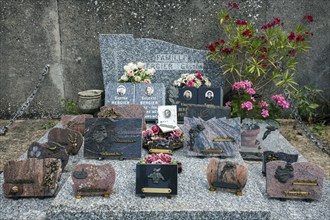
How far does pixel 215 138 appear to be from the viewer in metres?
4.71

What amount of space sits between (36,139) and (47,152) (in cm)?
226

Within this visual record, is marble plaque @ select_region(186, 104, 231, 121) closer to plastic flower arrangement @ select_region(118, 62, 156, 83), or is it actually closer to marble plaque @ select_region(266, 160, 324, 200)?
marble plaque @ select_region(266, 160, 324, 200)

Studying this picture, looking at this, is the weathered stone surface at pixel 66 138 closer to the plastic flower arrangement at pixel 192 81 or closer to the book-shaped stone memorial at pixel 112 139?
the book-shaped stone memorial at pixel 112 139

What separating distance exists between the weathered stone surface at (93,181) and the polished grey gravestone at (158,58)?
3324 millimetres

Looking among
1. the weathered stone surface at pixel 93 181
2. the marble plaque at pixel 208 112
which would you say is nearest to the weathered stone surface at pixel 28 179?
the weathered stone surface at pixel 93 181

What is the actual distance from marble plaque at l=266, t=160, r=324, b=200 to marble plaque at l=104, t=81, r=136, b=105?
306 centimetres

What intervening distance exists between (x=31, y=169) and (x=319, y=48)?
560cm

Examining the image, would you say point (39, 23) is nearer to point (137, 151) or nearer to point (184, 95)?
point (184, 95)

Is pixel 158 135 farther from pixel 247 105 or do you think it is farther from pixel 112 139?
pixel 247 105

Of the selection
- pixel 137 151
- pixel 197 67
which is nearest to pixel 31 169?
pixel 137 151

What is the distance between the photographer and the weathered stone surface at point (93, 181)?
3.63 metres

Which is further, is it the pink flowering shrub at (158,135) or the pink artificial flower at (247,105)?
the pink artificial flower at (247,105)

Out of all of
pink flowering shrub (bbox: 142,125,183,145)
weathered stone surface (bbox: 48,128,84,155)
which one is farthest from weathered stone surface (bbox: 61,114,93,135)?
pink flowering shrub (bbox: 142,125,183,145)

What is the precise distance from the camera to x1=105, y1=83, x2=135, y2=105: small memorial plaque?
6.38 meters
